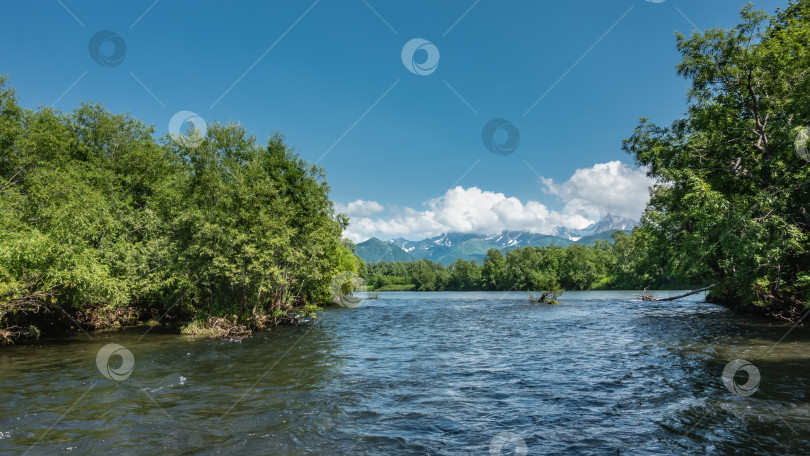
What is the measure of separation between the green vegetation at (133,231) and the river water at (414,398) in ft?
15.5

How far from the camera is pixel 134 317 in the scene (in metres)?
35.7

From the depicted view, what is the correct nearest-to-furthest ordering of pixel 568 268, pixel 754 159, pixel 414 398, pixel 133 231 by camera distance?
pixel 414 398
pixel 754 159
pixel 133 231
pixel 568 268

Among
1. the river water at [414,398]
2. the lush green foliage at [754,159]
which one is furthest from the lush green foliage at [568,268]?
the river water at [414,398]

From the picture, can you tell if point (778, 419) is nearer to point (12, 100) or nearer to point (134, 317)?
point (134, 317)

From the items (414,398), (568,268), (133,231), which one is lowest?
(414,398)

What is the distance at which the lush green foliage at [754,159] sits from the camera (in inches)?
856

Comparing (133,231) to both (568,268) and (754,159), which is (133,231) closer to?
(754,159)

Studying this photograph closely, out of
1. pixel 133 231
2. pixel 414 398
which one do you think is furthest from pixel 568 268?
pixel 414 398

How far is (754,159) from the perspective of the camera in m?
25.1

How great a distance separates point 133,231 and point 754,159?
46.7m

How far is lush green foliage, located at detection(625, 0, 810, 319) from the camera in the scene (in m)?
21.8

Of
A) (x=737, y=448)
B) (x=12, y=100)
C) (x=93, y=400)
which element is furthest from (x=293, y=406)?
(x=12, y=100)

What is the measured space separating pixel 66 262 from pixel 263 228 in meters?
11.2

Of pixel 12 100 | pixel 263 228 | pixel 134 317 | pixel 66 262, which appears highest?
pixel 12 100
